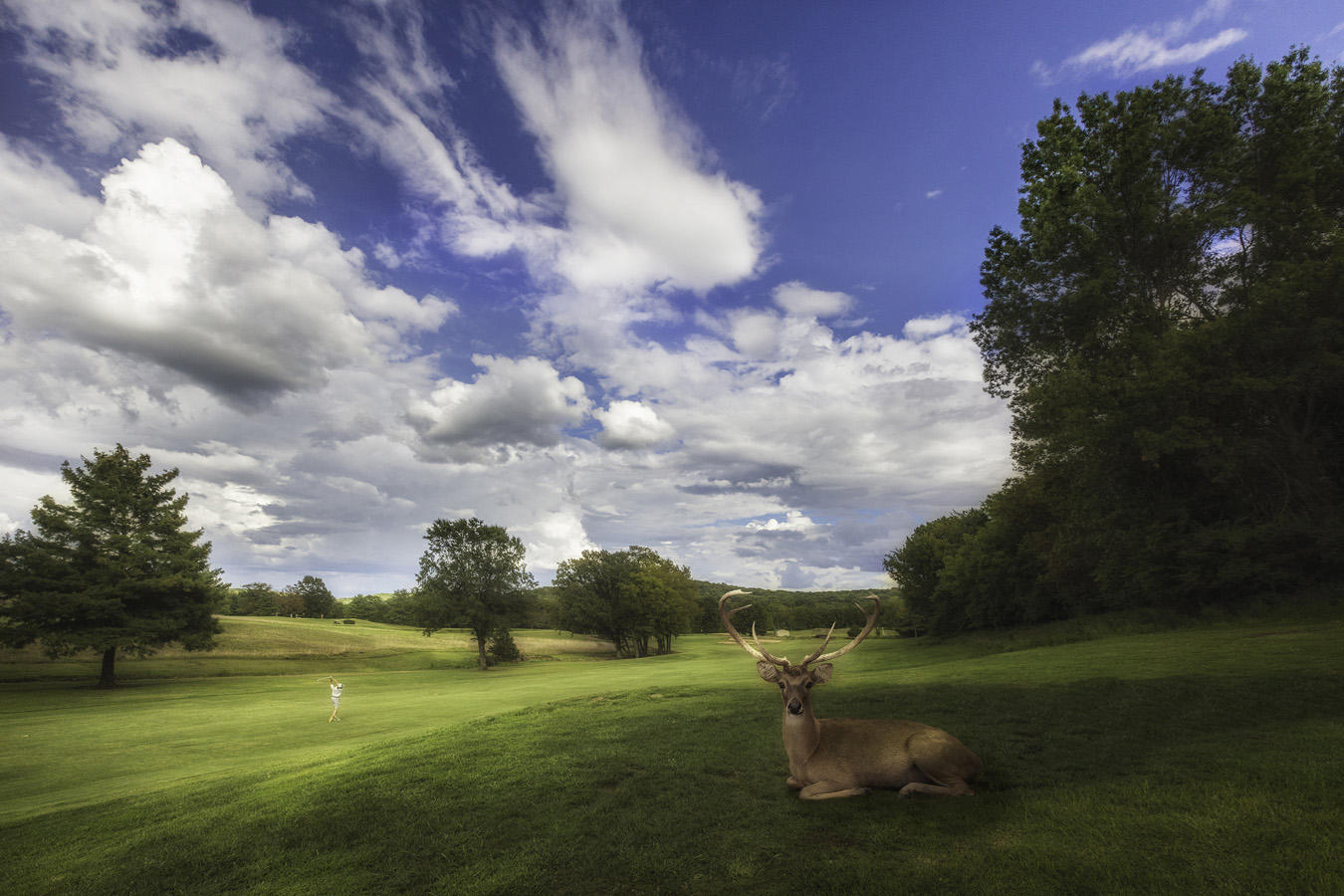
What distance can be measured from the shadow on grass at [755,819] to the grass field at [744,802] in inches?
1.5

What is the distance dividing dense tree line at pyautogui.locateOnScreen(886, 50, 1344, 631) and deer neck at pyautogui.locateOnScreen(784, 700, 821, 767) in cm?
2061

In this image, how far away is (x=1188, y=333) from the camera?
20.4m

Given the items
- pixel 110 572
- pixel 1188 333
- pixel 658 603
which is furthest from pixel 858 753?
pixel 658 603

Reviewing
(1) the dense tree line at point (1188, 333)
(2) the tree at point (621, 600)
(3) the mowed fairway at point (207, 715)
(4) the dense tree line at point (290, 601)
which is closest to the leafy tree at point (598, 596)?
(2) the tree at point (621, 600)

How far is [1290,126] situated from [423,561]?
2656 inches

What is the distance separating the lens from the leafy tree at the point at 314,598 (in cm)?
13025

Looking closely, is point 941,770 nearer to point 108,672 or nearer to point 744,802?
point 744,802

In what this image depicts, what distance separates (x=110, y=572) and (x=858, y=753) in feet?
177

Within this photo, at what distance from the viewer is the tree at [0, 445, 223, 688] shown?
124 ft

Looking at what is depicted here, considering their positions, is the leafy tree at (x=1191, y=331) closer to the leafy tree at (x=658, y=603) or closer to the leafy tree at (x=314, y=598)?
the leafy tree at (x=658, y=603)

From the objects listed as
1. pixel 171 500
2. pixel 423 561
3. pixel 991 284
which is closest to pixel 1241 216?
pixel 991 284

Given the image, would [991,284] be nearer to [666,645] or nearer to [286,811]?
[286,811]

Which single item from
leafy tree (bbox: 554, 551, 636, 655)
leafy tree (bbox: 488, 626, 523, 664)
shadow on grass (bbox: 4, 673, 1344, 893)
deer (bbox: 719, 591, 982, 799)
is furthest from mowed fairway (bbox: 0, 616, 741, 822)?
leafy tree (bbox: 554, 551, 636, 655)

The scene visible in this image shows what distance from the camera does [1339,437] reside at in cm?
2231
